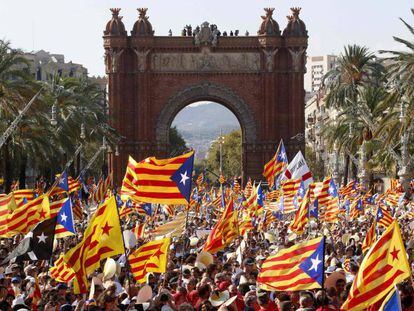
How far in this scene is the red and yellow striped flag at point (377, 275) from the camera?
13.0 m

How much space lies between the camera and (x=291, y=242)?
1003 inches

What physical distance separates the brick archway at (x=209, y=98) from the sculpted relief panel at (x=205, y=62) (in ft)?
4.50

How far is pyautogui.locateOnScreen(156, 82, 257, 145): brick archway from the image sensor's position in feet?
274

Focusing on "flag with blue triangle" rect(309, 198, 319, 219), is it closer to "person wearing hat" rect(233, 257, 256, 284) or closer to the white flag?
the white flag

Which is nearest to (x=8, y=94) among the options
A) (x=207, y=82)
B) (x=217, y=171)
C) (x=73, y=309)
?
(x=73, y=309)

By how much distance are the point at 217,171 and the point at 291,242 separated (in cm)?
15252

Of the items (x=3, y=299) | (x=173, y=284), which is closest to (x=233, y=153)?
(x=173, y=284)

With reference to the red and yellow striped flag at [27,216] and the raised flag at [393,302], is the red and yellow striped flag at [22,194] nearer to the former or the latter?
the red and yellow striped flag at [27,216]

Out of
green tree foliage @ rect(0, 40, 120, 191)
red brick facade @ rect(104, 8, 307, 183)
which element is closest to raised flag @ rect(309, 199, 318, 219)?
green tree foliage @ rect(0, 40, 120, 191)

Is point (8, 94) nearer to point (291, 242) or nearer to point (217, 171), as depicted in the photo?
point (291, 242)

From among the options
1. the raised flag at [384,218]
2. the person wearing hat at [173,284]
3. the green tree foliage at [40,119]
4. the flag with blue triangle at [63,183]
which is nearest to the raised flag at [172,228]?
the person wearing hat at [173,284]

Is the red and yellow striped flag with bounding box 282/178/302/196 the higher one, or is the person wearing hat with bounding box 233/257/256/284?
the red and yellow striped flag with bounding box 282/178/302/196

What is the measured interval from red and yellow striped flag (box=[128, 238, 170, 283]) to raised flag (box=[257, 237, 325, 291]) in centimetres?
372

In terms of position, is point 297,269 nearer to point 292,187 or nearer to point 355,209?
point 292,187
